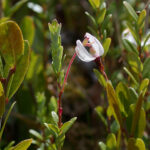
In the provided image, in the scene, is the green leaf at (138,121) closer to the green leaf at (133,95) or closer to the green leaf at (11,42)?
the green leaf at (133,95)

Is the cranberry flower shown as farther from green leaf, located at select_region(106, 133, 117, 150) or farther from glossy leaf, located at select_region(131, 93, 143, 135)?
green leaf, located at select_region(106, 133, 117, 150)

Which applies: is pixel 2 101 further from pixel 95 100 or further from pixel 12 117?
pixel 95 100

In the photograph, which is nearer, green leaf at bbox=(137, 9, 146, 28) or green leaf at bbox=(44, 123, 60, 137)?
green leaf at bbox=(44, 123, 60, 137)

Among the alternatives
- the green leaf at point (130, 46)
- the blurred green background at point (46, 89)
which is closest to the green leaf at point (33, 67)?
the blurred green background at point (46, 89)

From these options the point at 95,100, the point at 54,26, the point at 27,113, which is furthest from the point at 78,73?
the point at 54,26

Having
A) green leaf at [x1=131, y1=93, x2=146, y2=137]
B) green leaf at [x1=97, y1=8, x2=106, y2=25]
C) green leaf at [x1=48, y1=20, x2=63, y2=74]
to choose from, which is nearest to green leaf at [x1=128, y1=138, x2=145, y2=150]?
green leaf at [x1=131, y1=93, x2=146, y2=137]

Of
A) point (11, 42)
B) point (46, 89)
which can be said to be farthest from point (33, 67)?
point (11, 42)

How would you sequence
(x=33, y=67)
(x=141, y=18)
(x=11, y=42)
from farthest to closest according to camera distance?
(x=33, y=67)
(x=141, y=18)
(x=11, y=42)

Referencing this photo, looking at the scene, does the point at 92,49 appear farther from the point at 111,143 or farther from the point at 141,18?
the point at 111,143

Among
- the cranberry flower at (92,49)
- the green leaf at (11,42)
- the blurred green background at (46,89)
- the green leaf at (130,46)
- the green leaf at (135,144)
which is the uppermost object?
→ the green leaf at (11,42)
